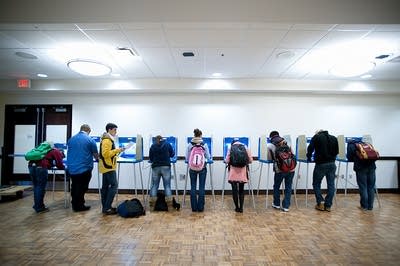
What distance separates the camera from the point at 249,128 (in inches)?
211

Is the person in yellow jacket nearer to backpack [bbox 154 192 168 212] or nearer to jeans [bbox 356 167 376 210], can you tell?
backpack [bbox 154 192 168 212]

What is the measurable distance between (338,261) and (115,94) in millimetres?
5104

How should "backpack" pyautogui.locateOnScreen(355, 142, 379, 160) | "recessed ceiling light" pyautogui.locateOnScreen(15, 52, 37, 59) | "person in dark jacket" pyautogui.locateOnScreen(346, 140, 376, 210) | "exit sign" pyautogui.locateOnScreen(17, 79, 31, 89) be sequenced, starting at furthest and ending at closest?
"exit sign" pyautogui.locateOnScreen(17, 79, 31, 89), "person in dark jacket" pyautogui.locateOnScreen(346, 140, 376, 210), "backpack" pyautogui.locateOnScreen(355, 142, 379, 160), "recessed ceiling light" pyautogui.locateOnScreen(15, 52, 37, 59)

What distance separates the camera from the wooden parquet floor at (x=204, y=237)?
2.23m

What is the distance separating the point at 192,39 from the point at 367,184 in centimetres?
380

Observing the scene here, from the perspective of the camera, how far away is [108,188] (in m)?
3.68

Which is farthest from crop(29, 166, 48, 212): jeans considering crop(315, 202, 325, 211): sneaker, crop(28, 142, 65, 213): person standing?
crop(315, 202, 325, 211): sneaker

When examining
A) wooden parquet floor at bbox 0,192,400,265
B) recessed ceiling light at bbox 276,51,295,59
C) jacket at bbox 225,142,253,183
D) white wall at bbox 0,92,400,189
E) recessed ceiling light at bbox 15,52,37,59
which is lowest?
wooden parquet floor at bbox 0,192,400,265

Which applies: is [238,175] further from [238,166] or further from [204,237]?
[204,237]

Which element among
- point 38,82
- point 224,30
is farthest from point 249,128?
point 38,82

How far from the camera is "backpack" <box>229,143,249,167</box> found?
12.2 feet

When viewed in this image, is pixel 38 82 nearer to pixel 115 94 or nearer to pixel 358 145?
pixel 115 94

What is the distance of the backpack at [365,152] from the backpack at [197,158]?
2629 mm

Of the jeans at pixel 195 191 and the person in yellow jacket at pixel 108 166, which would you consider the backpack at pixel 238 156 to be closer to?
the jeans at pixel 195 191
